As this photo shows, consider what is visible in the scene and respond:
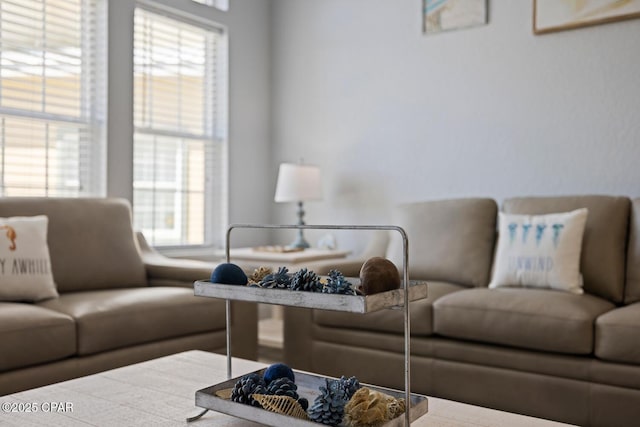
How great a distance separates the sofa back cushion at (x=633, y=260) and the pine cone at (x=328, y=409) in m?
2.04

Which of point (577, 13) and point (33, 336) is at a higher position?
point (577, 13)

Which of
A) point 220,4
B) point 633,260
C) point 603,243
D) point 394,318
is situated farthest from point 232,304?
point 220,4

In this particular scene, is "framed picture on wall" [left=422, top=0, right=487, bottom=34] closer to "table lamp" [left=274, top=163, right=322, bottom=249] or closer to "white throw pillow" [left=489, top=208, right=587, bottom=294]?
"table lamp" [left=274, top=163, right=322, bottom=249]

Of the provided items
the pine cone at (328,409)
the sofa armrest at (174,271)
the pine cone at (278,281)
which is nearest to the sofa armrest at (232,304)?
the sofa armrest at (174,271)

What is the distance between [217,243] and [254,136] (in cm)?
83

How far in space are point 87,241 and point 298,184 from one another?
4.51ft

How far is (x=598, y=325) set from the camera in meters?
2.21

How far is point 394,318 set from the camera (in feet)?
8.64

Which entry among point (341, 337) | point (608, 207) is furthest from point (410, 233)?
point (608, 207)

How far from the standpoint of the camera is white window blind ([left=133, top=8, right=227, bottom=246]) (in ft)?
12.1

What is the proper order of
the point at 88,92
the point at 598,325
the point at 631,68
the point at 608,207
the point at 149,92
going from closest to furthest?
the point at 598,325
the point at 608,207
the point at 631,68
the point at 88,92
the point at 149,92

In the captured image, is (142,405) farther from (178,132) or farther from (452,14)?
(452,14)

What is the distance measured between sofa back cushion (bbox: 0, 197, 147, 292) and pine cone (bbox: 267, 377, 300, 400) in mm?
1857

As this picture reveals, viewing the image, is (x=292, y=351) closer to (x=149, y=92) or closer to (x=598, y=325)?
(x=598, y=325)
